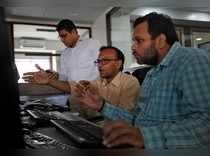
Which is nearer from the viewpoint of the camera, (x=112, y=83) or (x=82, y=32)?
(x=82, y=32)

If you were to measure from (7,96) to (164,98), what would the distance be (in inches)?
12.6

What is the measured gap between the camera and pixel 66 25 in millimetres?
390

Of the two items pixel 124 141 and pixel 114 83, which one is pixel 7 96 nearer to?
pixel 124 141

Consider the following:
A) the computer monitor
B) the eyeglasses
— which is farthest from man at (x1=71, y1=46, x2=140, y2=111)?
the computer monitor

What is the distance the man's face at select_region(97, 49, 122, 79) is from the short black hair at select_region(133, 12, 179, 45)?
2.8 inches

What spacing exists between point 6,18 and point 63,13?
0.13 metres

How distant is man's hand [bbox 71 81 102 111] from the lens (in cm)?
44

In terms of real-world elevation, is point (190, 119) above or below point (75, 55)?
below

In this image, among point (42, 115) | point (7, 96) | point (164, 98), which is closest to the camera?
point (7, 96)

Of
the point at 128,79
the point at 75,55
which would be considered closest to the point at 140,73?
the point at 128,79

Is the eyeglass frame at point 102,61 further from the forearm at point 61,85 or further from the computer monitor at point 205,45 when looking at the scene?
the computer monitor at point 205,45

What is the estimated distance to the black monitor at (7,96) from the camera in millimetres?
218

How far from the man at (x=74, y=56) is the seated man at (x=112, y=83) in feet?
0.04

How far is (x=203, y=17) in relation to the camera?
36cm
